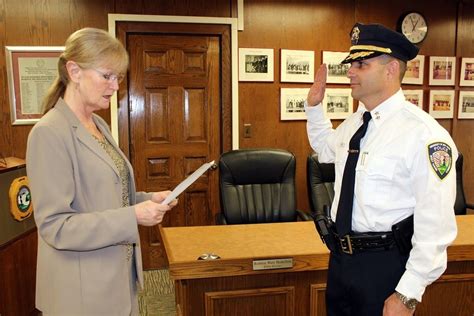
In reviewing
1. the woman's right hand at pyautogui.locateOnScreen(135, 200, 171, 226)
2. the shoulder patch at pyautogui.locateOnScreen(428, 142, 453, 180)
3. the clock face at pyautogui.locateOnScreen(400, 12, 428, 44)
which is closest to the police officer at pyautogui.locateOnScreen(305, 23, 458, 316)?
the shoulder patch at pyautogui.locateOnScreen(428, 142, 453, 180)

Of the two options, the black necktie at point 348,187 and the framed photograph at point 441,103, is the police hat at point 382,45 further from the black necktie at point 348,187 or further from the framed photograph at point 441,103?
the framed photograph at point 441,103

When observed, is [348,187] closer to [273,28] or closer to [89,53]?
[89,53]

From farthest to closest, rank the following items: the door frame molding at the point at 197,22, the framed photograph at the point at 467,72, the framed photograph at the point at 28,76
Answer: the framed photograph at the point at 467,72 < the door frame molding at the point at 197,22 < the framed photograph at the point at 28,76

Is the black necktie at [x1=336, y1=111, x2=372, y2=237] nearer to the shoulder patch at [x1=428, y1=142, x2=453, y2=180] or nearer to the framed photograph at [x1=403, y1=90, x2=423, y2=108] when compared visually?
the shoulder patch at [x1=428, y1=142, x2=453, y2=180]

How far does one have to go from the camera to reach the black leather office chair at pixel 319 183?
296 centimetres

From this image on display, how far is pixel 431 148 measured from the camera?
1382mm

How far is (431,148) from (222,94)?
260 cm

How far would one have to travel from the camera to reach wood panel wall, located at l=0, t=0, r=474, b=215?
11.1 ft

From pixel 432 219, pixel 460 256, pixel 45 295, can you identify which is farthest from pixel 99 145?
pixel 460 256

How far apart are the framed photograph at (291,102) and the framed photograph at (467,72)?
64.4 inches

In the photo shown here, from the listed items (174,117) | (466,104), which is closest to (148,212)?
(174,117)

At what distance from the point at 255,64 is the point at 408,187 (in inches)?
102

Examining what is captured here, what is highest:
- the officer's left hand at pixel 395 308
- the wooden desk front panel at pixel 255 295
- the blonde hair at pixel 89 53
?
the blonde hair at pixel 89 53

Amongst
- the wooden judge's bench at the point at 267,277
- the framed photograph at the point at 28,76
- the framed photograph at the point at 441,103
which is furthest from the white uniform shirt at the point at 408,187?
the framed photograph at the point at 441,103
